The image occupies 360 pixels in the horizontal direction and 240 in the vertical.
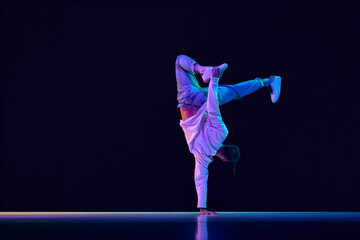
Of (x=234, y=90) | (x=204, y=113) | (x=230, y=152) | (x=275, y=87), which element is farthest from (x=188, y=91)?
(x=275, y=87)

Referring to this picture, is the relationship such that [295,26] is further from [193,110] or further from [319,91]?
[193,110]

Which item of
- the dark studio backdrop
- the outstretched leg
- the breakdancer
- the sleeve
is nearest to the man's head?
the breakdancer

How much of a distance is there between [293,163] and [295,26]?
1629 mm

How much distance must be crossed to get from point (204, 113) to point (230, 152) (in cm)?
47

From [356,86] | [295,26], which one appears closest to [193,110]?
[295,26]

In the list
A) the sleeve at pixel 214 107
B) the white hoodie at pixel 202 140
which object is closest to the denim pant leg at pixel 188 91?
the white hoodie at pixel 202 140

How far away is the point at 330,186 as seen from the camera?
5062mm

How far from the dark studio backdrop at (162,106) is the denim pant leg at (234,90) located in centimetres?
66

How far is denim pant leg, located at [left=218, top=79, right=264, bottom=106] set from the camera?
4.45m

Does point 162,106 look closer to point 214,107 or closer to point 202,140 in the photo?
point 202,140

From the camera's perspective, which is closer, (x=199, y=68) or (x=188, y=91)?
(x=199, y=68)

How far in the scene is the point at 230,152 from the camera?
4.33 meters

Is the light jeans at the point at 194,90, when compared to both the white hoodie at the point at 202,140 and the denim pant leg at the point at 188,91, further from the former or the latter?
the white hoodie at the point at 202,140

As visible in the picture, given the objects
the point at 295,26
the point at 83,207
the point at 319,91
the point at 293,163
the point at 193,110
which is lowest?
the point at 83,207
